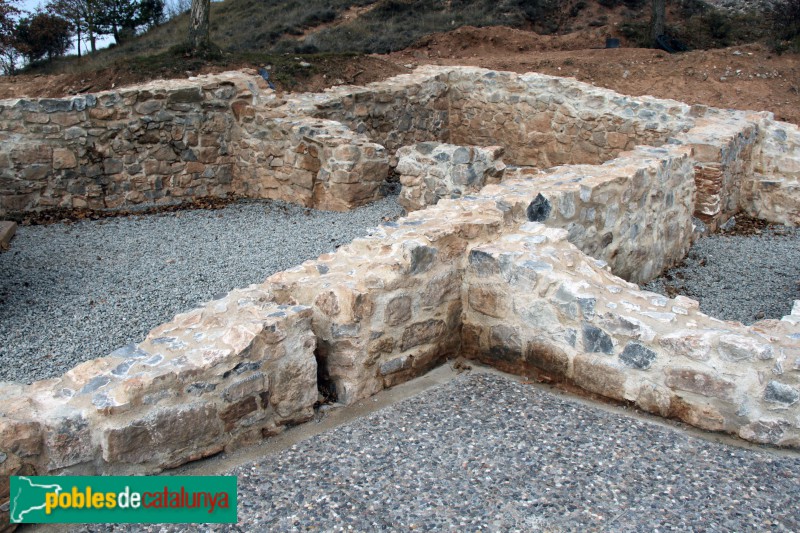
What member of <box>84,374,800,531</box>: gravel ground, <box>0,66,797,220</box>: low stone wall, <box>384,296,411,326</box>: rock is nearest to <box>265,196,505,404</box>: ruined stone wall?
<box>384,296,411,326</box>: rock

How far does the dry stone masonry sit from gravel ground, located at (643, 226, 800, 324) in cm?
24

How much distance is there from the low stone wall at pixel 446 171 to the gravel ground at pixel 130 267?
18.3 inches

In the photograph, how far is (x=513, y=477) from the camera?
12.1ft

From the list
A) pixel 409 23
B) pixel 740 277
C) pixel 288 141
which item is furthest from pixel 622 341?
pixel 409 23

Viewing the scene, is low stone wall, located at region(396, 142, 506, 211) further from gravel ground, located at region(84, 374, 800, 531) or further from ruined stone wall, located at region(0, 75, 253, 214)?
gravel ground, located at region(84, 374, 800, 531)

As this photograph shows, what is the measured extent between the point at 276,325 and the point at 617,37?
16994 millimetres

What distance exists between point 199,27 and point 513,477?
10.8 metres

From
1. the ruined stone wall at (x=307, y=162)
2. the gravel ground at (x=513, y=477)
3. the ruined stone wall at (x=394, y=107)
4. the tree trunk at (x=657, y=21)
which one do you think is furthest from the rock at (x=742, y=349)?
the tree trunk at (x=657, y=21)

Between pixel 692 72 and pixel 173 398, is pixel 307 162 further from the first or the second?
pixel 692 72

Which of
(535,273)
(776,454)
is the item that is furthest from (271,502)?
(776,454)

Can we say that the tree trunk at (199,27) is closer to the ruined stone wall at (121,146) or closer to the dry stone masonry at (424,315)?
the ruined stone wall at (121,146)

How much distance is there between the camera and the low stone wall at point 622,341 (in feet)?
13.1

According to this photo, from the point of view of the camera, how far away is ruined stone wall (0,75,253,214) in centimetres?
930

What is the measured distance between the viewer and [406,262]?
4715 mm
